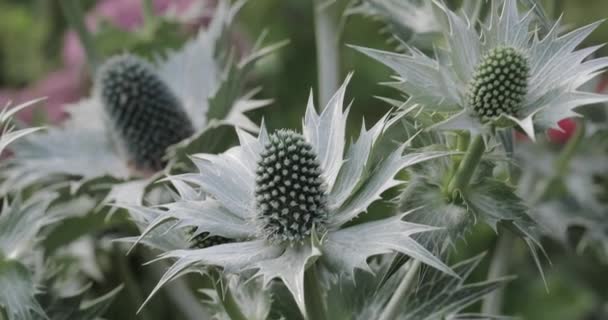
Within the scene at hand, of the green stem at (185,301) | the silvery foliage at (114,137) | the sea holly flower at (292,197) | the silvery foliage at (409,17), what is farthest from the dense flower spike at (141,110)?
the sea holly flower at (292,197)

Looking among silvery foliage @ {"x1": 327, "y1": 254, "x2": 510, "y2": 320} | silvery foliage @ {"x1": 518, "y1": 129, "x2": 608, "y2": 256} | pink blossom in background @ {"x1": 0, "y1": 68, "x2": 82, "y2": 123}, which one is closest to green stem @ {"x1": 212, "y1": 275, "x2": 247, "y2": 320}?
silvery foliage @ {"x1": 327, "y1": 254, "x2": 510, "y2": 320}

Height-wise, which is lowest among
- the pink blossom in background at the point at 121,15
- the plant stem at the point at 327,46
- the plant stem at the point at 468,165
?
the plant stem at the point at 468,165

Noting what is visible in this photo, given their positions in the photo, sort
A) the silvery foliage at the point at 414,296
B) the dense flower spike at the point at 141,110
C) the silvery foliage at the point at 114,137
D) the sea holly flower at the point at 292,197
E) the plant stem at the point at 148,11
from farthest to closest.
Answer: the plant stem at the point at 148,11 < the dense flower spike at the point at 141,110 < the silvery foliage at the point at 114,137 < the silvery foliage at the point at 414,296 < the sea holly flower at the point at 292,197

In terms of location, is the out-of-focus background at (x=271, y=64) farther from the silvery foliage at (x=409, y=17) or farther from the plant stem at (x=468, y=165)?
the plant stem at (x=468, y=165)

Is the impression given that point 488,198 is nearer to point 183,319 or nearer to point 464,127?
point 464,127

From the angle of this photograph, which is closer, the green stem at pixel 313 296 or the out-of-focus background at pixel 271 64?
the green stem at pixel 313 296

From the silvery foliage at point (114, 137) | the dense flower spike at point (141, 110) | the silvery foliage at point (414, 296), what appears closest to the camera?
the silvery foliage at point (414, 296)

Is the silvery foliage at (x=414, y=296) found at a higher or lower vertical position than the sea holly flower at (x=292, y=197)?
lower
